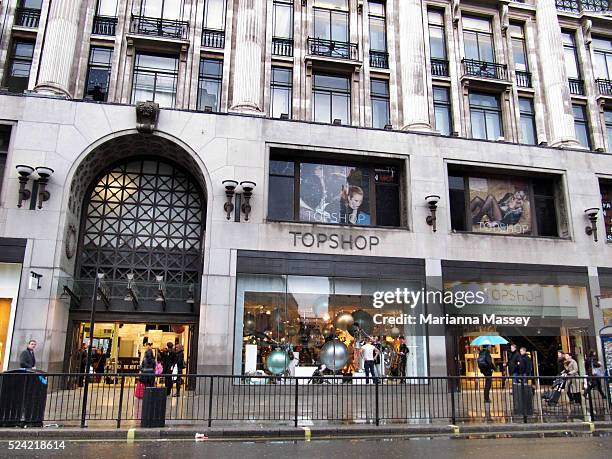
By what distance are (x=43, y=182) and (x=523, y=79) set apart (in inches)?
872

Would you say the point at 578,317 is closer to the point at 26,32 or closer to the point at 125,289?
the point at 125,289

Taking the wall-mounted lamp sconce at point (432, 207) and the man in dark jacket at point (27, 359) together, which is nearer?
the man in dark jacket at point (27, 359)

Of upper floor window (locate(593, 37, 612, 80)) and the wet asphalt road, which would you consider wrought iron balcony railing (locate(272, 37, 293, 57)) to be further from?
the wet asphalt road

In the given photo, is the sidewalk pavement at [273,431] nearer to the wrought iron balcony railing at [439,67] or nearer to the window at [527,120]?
the window at [527,120]

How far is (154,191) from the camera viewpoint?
67.5 ft

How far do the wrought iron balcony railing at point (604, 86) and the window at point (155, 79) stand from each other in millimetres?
21319

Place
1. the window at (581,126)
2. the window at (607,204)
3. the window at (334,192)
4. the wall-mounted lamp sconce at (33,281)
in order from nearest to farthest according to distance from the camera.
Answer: the wall-mounted lamp sconce at (33,281) → the window at (334,192) → the window at (607,204) → the window at (581,126)

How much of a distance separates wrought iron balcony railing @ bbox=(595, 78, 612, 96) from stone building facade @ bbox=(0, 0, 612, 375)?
1.73 meters

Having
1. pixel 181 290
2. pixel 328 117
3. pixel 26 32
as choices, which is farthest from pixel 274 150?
pixel 26 32

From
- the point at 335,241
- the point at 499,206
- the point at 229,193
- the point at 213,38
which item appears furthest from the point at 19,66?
the point at 499,206

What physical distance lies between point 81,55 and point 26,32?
242cm

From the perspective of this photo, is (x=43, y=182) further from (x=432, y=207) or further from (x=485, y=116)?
(x=485, y=116)

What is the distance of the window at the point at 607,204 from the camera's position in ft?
74.2

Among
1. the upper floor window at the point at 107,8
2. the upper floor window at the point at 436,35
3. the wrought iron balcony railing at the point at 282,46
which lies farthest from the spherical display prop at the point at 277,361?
the upper floor window at the point at 107,8
